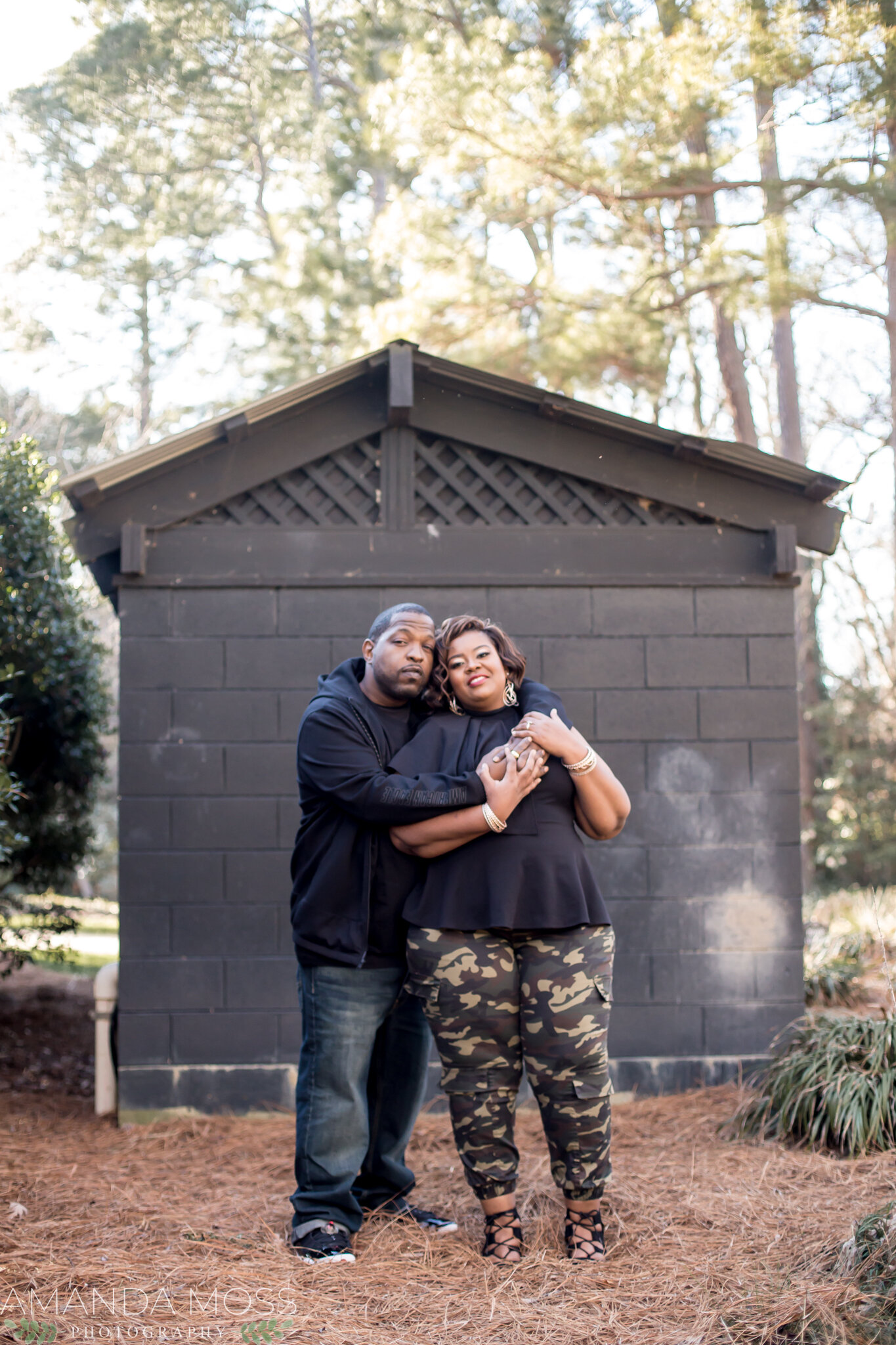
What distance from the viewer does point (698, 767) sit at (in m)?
4.81

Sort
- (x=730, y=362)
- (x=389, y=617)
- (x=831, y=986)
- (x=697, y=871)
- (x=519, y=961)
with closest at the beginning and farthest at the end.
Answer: (x=519, y=961)
(x=389, y=617)
(x=697, y=871)
(x=831, y=986)
(x=730, y=362)

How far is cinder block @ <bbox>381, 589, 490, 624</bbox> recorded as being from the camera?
4801 mm

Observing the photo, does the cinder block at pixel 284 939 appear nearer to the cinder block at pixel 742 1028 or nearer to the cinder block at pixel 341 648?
the cinder block at pixel 341 648

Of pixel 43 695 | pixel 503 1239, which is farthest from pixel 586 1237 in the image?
pixel 43 695

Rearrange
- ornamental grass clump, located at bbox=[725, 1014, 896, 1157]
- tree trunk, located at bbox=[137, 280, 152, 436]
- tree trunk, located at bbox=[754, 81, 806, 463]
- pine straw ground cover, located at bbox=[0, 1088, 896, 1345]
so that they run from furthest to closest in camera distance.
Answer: tree trunk, located at bbox=[137, 280, 152, 436] < tree trunk, located at bbox=[754, 81, 806, 463] < ornamental grass clump, located at bbox=[725, 1014, 896, 1157] < pine straw ground cover, located at bbox=[0, 1088, 896, 1345]

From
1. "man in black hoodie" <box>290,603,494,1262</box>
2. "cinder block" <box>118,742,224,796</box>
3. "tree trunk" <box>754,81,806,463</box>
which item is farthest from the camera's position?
"tree trunk" <box>754,81,806,463</box>

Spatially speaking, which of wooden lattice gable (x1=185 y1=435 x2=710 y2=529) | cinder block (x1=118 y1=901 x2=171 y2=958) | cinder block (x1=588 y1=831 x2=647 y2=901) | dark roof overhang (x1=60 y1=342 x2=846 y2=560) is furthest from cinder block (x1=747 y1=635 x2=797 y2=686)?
cinder block (x1=118 y1=901 x2=171 y2=958)

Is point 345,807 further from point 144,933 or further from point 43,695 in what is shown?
point 43,695

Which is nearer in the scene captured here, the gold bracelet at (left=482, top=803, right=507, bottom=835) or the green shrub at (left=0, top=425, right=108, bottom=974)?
the gold bracelet at (left=482, top=803, right=507, bottom=835)

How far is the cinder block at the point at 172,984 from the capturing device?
4578mm

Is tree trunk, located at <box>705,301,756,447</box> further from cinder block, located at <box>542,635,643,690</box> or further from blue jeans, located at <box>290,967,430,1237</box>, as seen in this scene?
blue jeans, located at <box>290,967,430,1237</box>

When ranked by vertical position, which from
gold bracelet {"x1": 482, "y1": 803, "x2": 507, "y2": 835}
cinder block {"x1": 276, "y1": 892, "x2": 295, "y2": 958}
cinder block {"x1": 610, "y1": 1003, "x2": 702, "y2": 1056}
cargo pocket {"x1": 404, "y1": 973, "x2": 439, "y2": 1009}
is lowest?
cinder block {"x1": 610, "y1": 1003, "x2": 702, "y2": 1056}

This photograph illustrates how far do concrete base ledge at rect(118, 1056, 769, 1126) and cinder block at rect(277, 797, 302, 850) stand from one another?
0.96 m

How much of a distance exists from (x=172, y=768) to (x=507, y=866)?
2213 mm
